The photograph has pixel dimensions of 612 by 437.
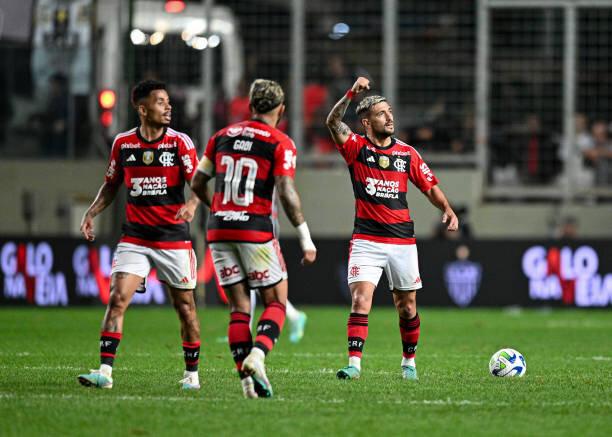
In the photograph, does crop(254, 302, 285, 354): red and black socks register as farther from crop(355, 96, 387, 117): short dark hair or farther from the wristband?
crop(355, 96, 387, 117): short dark hair

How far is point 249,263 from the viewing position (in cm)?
919

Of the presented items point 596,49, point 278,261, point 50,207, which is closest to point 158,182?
point 278,261

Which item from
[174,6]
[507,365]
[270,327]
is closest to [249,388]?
[270,327]

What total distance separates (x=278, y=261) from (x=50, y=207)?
59.1ft

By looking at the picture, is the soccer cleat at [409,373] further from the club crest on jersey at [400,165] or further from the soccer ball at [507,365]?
the club crest on jersey at [400,165]

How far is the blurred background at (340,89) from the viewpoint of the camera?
26500 mm

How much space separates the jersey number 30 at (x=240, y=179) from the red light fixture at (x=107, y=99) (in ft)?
53.8

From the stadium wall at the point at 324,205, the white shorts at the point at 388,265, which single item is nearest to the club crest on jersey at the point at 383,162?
the white shorts at the point at 388,265

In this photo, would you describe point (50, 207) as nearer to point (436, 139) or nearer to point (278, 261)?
point (436, 139)

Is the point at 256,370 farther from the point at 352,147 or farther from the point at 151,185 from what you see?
the point at 352,147

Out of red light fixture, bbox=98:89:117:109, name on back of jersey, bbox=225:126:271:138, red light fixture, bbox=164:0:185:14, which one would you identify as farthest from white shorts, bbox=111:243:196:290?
red light fixture, bbox=164:0:185:14

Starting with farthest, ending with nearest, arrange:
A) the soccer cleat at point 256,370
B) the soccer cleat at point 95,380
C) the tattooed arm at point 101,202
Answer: the tattooed arm at point 101,202 < the soccer cleat at point 95,380 < the soccer cleat at point 256,370

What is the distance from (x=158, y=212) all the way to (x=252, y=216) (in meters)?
1.15

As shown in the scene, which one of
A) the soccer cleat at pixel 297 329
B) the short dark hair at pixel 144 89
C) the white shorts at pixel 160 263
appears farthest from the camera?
the soccer cleat at pixel 297 329
